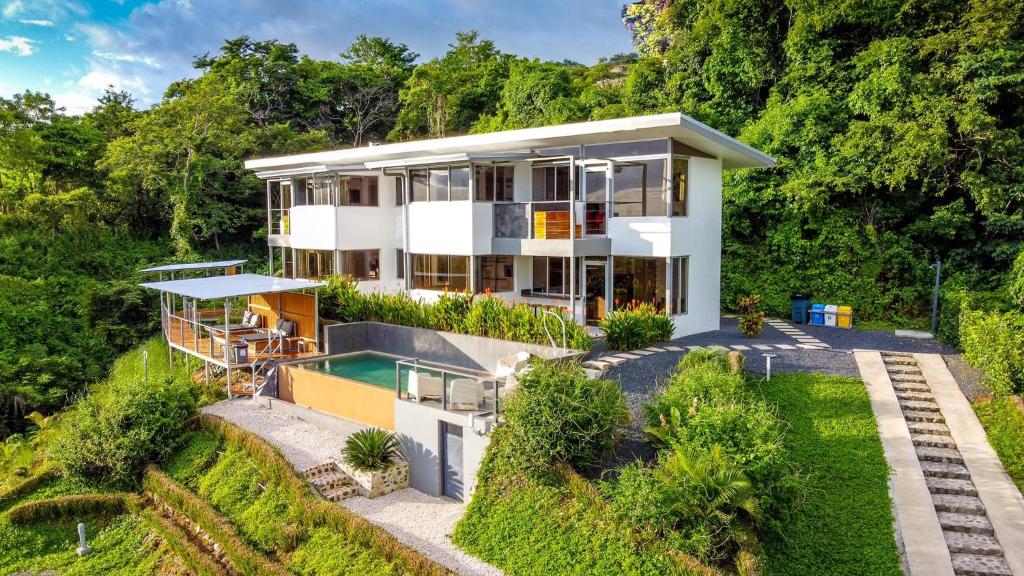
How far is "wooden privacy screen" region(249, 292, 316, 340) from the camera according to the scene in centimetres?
2077

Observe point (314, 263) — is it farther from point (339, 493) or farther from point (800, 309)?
point (800, 309)

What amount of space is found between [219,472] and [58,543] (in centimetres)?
325

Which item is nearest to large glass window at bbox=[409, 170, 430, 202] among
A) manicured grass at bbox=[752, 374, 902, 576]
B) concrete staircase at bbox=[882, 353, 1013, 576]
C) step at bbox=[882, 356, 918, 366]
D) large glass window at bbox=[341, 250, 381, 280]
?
large glass window at bbox=[341, 250, 381, 280]

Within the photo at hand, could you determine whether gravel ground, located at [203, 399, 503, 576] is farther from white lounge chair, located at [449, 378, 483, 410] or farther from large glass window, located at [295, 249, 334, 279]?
large glass window, located at [295, 249, 334, 279]

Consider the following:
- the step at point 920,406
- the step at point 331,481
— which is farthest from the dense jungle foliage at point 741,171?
the step at point 331,481

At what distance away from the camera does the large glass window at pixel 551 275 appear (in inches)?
870

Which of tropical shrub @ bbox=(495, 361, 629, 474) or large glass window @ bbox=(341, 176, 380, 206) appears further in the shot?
large glass window @ bbox=(341, 176, 380, 206)

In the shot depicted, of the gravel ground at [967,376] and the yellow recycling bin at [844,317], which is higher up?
the yellow recycling bin at [844,317]

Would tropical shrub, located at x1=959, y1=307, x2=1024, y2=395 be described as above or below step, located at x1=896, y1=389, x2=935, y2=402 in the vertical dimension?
above

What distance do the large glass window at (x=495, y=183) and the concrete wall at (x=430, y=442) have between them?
10.1 m

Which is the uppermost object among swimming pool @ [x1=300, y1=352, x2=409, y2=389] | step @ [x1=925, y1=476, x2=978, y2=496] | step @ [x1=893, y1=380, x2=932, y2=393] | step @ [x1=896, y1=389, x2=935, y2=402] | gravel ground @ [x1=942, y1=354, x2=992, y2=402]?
gravel ground @ [x1=942, y1=354, x2=992, y2=402]

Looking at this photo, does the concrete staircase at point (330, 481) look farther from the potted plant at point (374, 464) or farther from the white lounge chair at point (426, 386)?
the white lounge chair at point (426, 386)

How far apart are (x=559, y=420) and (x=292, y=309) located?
13017mm

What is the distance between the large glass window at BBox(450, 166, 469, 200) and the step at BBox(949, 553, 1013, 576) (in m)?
15.9
